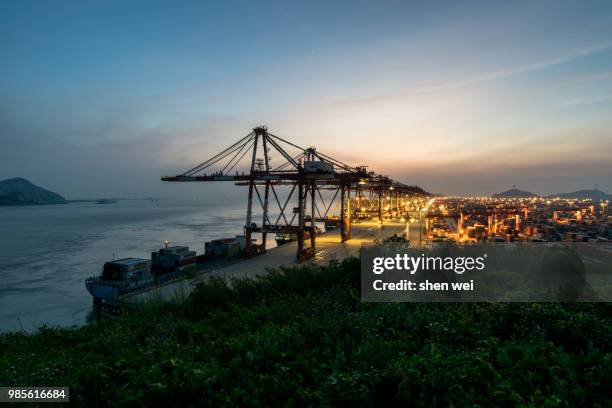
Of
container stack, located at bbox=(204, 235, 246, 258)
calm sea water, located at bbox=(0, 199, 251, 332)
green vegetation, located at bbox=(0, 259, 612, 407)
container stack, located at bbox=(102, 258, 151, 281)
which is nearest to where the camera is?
green vegetation, located at bbox=(0, 259, 612, 407)

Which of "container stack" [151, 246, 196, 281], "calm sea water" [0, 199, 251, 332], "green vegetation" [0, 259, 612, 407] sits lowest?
"calm sea water" [0, 199, 251, 332]

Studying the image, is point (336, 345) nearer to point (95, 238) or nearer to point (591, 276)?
point (591, 276)

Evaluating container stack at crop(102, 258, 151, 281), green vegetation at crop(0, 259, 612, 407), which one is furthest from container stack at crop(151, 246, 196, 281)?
green vegetation at crop(0, 259, 612, 407)

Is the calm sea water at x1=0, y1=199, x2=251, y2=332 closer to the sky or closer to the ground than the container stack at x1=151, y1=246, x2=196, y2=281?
closer to the ground

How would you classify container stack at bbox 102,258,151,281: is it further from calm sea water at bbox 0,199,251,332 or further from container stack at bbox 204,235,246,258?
container stack at bbox 204,235,246,258

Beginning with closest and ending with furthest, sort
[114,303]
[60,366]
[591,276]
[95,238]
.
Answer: [60,366] < [591,276] < [114,303] < [95,238]

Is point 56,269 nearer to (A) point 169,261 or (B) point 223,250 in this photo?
(A) point 169,261

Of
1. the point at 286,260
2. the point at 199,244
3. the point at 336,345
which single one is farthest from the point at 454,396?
the point at 199,244

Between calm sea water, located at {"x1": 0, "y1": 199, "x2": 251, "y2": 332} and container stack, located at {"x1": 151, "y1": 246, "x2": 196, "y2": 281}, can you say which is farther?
container stack, located at {"x1": 151, "y1": 246, "x2": 196, "y2": 281}
